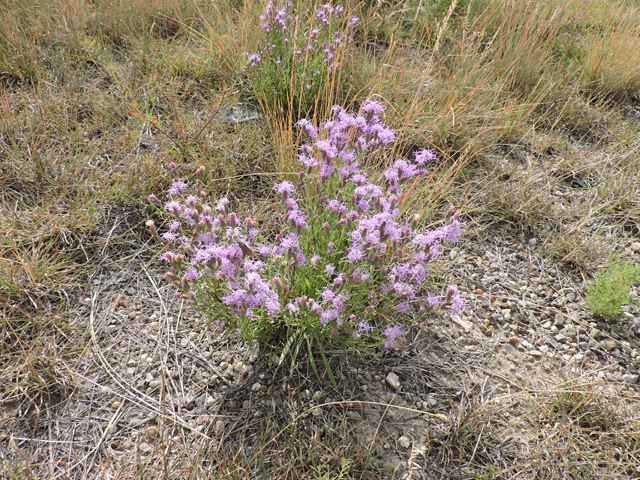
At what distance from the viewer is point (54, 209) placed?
247 cm

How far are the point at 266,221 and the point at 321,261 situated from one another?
0.85 m

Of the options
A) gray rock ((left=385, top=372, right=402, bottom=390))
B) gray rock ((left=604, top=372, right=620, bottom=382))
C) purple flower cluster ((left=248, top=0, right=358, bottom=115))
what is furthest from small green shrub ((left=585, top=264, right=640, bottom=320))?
purple flower cluster ((left=248, top=0, right=358, bottom=115))

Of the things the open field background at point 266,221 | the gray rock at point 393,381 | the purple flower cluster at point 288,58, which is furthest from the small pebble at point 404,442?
the purple flower cluster at point 288,58

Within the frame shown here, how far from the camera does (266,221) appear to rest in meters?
2.56

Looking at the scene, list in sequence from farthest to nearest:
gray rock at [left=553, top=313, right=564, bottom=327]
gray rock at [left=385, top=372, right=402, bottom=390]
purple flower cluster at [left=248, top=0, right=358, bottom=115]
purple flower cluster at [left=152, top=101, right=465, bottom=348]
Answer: purple flower cluster at [left=248, top=0, right=358, bottom=115] < gray rock at [left=553, top=313, right=564, bottom=327] < gray rock at [left=385, top=372, right=402, bottom=390] < purple flower cluster at [left=152, top=101, right=465, bottom=348]

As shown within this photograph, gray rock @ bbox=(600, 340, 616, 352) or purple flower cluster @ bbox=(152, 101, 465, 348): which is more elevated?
purple flower cluster @ bbox=(152, 101, 465, 348)

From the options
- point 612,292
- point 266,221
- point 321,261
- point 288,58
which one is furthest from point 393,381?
point 288,58

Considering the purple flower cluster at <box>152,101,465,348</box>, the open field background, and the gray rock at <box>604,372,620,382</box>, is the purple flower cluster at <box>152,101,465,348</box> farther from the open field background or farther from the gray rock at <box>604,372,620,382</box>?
the gray rock at <box>604,372,620,382</box>

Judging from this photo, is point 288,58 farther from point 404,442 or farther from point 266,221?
point 404,442

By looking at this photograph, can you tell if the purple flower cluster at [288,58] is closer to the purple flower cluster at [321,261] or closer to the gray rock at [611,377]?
the purple flower cluster at [321,261]

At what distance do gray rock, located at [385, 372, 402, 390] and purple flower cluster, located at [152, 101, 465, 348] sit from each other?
20 cm

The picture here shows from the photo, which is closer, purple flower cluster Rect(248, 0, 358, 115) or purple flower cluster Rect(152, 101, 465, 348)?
purple flower cluster Rect(152, 101, 465, 348)

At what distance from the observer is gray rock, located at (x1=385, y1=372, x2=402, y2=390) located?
1.91 metres

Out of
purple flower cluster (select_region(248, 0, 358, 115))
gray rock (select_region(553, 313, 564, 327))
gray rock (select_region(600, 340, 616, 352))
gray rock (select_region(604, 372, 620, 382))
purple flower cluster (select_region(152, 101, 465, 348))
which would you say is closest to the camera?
purple flower cluster (select_region(152, 101, 465, 348))
